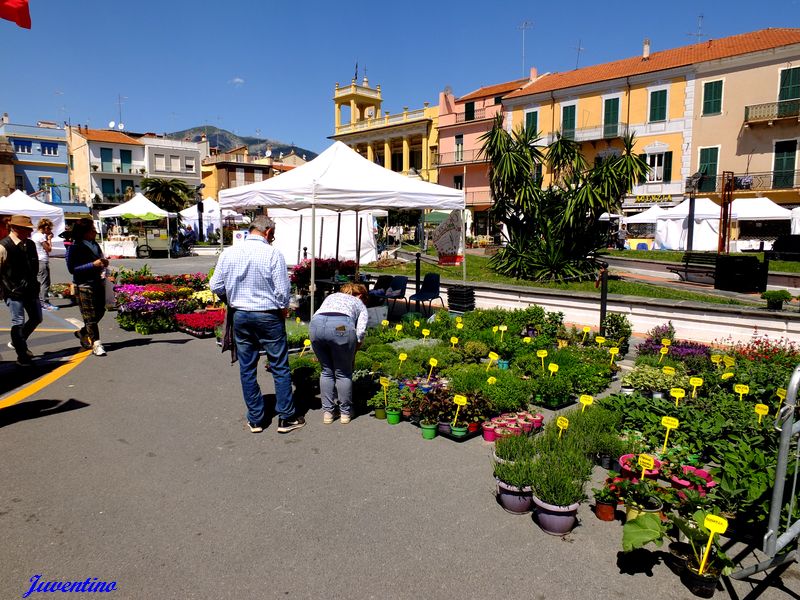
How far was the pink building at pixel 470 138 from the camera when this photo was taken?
43.1 m

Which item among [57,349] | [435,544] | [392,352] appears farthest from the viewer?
[57,349]

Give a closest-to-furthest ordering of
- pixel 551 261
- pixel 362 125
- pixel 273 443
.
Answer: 1. pixel 273 443
2. pixel 551 261
3. pixel 362 125

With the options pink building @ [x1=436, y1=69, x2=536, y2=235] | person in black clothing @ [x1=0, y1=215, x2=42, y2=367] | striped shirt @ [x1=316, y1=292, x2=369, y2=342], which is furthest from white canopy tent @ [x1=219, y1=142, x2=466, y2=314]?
pink building @ [x1=436, y1=69, x2=536, y2=235]

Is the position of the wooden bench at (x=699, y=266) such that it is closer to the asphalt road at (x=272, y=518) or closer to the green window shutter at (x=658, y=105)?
the asphalt road at (x=272, y=518)

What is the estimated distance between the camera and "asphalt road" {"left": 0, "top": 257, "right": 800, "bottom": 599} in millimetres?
2963

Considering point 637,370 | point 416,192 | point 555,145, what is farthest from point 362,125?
point 637,370

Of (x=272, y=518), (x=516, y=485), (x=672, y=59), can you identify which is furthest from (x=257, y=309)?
(x=672, y=59)

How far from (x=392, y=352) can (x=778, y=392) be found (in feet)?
13.9

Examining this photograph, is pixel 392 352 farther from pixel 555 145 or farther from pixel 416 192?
pixel 555 145

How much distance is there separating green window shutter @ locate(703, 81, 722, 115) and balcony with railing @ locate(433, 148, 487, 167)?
16.5 metres

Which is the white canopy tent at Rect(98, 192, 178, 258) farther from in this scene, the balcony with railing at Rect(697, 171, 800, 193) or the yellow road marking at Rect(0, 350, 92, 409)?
the balcony with railing at Rect(697, 171, 800, 193)

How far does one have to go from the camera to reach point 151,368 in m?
7.36

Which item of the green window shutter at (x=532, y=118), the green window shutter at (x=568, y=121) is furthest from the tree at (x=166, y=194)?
the green window shutter at (x=568, y=121)

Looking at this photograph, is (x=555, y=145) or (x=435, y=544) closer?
(x=435, y=544)
